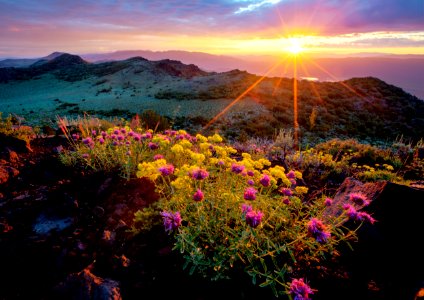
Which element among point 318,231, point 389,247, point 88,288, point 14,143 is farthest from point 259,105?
point 88,288

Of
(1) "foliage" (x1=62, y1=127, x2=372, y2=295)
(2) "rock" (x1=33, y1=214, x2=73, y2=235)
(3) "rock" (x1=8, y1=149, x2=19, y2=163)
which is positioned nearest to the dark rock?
(3) "rock" (x1=8, y1=149, x2=19, y2=163)

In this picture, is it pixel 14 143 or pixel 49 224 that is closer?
pixel 49 224

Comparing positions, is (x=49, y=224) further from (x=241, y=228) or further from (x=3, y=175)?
(x=241, y=228)

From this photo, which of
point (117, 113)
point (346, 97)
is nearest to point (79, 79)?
point (117, 113)

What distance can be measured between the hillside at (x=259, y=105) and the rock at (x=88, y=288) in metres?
12.4

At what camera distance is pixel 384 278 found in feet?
8.26

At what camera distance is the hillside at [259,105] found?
63.2 ft

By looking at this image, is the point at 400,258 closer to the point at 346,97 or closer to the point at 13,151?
the point at 13,151

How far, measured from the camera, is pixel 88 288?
2.06 m

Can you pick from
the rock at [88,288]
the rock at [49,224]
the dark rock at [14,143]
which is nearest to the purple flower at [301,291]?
the rock at [88,288]

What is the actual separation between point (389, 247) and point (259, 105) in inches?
847

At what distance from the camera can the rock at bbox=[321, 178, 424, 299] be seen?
242 cm

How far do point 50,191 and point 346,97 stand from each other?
30556 mm

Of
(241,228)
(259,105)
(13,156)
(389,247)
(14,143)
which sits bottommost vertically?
(259,105)
